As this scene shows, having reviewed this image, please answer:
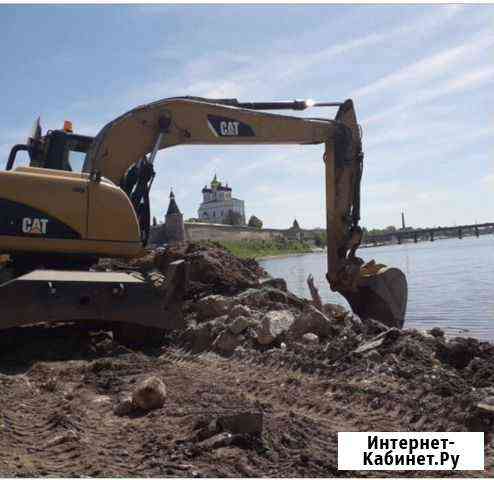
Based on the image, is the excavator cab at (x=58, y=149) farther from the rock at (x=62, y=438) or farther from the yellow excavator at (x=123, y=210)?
the rock at (x=62, y=438)

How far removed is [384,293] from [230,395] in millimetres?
4962

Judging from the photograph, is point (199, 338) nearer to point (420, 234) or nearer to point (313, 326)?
point (313, 326)

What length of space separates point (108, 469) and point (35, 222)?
4.31 m

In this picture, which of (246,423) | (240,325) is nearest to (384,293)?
(240,325)

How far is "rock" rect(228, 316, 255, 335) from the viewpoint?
7.50m

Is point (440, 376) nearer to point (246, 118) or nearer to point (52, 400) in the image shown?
point (52, 400)

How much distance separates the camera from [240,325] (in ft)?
24.7

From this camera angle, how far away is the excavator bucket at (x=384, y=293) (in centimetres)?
956

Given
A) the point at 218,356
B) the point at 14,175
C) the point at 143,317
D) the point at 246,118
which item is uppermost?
the point at 246,118

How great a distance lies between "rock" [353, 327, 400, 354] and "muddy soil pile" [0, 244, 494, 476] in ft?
0.07

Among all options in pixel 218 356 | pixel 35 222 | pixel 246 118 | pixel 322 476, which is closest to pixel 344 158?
pixel 246 118

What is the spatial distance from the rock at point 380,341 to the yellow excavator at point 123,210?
7.36ft

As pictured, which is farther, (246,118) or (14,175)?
(246,118)

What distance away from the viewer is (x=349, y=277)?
31.4ft
